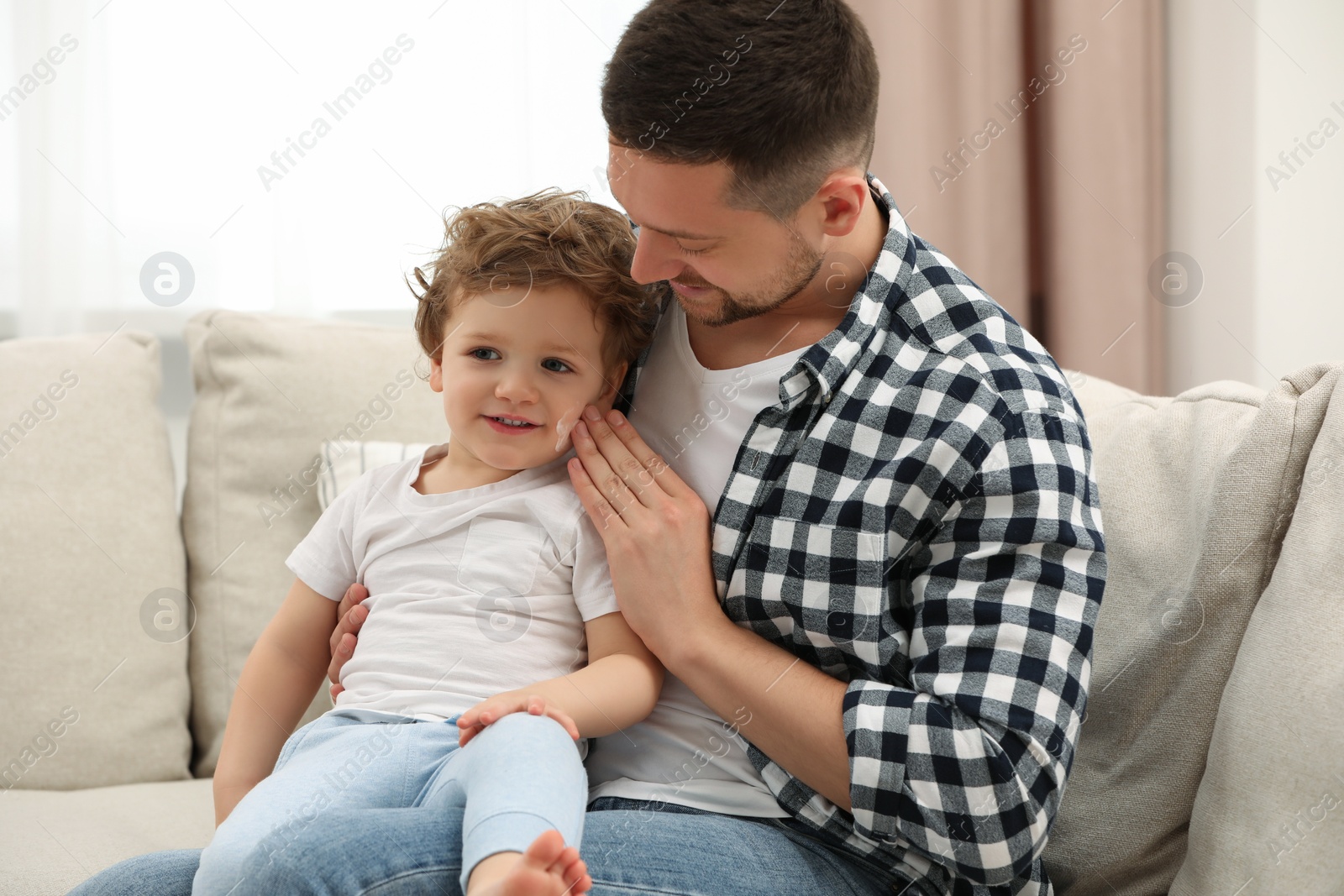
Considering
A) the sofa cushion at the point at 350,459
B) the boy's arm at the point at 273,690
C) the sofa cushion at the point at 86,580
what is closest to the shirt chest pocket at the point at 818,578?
the boy's arm at the point at 273,690

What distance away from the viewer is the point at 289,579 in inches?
63.1

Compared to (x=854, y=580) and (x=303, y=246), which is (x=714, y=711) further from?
(x=303, y=246)

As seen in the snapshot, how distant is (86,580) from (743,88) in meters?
1.15

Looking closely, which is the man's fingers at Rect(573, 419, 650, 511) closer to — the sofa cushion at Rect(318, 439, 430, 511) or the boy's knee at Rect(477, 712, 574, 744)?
the boy's knee at Rect(477, 712, 574, 744)

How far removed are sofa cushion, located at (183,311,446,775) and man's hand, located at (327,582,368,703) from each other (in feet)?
1.56

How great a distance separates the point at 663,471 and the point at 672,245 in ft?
0.76

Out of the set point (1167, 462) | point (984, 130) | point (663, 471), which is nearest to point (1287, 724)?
point (1167, 462)

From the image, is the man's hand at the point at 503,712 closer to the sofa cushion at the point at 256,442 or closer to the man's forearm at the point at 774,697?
the man's forearm at the point at 774,697

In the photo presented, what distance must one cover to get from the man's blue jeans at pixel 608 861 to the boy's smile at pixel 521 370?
38 centimetres

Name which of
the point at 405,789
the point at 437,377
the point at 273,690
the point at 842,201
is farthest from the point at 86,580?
the point at 842,201

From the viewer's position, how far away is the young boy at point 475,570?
3.21 ft

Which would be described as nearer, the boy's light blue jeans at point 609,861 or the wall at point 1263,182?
the boy's light blue jeans at point 609,861

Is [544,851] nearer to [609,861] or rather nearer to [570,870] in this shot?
[570,870]

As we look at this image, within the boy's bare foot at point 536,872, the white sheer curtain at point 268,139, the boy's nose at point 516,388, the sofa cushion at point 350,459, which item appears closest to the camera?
the boy's bare foot at point 536,872
